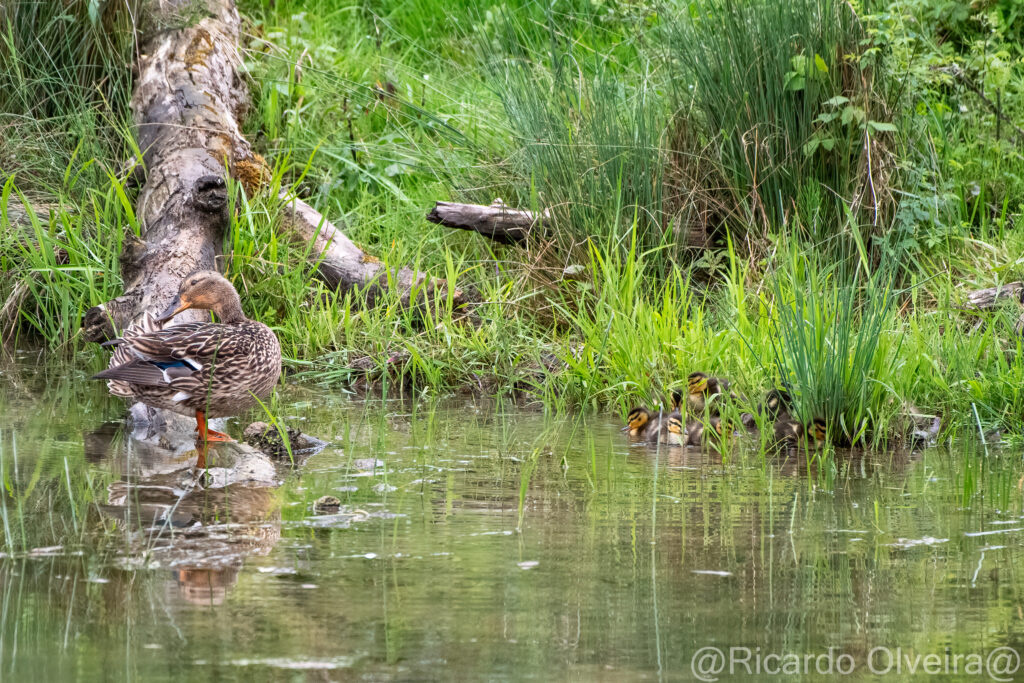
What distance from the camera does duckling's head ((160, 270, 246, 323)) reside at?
257 inches

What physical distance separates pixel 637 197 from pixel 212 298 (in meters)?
2.65

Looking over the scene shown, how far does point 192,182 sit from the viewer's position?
7.82 meters

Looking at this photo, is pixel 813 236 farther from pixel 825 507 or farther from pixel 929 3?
pixel 825 507

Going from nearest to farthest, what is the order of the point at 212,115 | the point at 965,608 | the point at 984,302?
the point at 965,608, the point at 984,302, the point at 212,115

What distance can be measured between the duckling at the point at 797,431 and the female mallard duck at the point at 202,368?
2.30m

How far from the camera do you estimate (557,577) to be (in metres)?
3.70

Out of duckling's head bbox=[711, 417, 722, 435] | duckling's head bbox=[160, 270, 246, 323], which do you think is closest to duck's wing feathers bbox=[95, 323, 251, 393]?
duckling's head bbox=[160, 270, 246, 323]

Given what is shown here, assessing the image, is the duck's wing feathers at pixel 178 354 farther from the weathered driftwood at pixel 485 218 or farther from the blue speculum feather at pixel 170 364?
the weathered driftwood at pixel 485 218

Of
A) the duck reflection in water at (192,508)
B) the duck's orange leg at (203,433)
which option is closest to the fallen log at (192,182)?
the duck's orange leg at (203,433)

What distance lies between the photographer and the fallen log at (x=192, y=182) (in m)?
7.36

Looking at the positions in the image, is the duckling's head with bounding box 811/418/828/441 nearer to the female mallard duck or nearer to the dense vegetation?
the dense vegetation

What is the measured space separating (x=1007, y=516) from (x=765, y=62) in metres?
4.05

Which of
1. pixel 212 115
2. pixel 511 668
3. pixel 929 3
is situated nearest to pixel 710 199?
pixel 929 3

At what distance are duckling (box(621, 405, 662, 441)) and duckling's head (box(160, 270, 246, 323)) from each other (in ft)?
6.83
